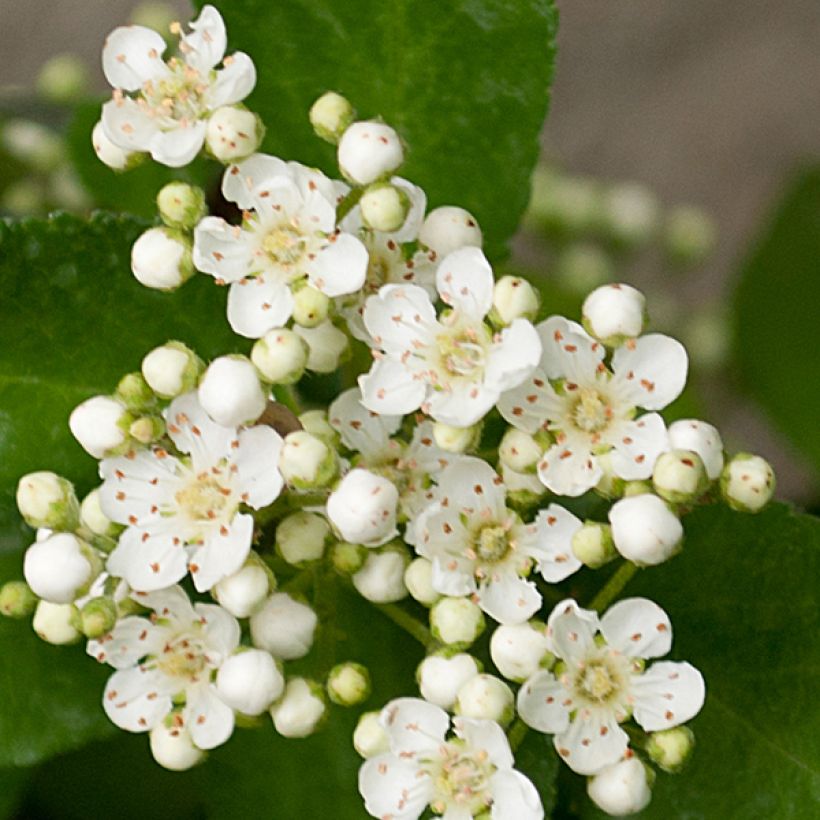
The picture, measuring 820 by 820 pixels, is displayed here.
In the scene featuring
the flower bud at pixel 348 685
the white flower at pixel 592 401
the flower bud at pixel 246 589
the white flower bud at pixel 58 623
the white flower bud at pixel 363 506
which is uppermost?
the white flower at pixel 592 401

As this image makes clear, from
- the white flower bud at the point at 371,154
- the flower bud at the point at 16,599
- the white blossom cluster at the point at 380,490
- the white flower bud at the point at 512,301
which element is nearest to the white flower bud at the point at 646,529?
the white blossom cluster at the point at 380,490

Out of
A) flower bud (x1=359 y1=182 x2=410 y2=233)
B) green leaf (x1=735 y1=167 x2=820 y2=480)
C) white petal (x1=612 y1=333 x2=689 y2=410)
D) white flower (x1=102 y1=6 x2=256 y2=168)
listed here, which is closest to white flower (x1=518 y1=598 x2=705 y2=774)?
white petal (x1=612 y1=333 x2=689 y2=410)

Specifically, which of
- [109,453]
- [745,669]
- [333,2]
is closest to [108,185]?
[333,2]

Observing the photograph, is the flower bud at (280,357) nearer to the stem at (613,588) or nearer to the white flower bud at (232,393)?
the white flower bud at (232,393)

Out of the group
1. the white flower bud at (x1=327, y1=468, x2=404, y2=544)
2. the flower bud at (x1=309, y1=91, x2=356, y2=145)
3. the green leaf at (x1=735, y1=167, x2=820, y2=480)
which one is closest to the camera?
the white flower bud at (x1=327, y1=468, x2=404, y2=544)

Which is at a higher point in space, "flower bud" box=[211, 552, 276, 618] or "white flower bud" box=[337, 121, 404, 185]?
"white flower bud" box=[337, 121, 404, 185]

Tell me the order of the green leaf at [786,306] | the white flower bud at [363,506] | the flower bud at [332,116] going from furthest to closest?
1. the green leaf at [786,306]
2. the flower bud at [332,116]
3. the white flower bud at [363,506]

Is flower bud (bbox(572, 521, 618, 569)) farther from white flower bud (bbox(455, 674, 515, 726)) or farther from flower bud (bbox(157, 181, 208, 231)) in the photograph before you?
flower bud (bbox(157, 181, 208, 231))
